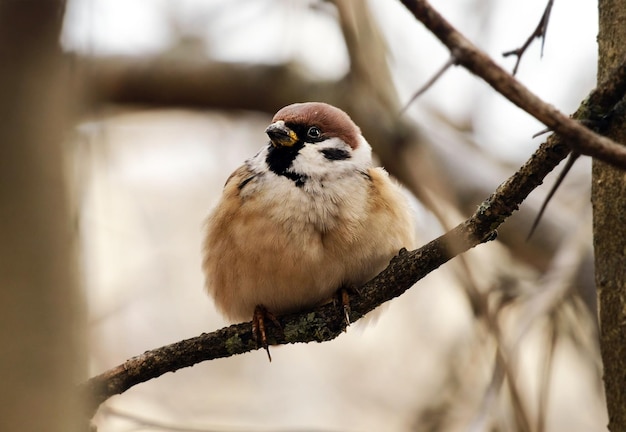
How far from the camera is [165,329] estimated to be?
7.52 meters

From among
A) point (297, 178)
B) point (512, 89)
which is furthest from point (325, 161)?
point (512, 89)

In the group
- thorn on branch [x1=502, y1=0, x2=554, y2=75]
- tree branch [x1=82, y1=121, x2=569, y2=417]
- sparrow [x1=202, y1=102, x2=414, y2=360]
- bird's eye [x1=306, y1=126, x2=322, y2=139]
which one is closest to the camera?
tree branch [x1=82, y1=121, x2=569, y2=417]

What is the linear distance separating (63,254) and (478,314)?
2.65 meters

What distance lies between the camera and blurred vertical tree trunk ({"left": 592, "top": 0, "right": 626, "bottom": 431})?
6.84ft

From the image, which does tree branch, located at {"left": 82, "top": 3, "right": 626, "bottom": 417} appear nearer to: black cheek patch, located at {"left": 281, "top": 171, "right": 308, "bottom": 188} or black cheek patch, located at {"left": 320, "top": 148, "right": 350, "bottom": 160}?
black cheek patch, located at {"left": 281, "top": 171, "right": 308, "bottom": 188}

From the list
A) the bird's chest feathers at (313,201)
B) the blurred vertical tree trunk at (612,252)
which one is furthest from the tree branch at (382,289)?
the bird's chest feathers at (313,201)

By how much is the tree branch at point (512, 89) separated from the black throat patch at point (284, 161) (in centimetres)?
200

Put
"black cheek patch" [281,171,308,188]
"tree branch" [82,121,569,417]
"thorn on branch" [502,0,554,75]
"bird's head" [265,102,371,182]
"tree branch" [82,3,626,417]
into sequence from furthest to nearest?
"bird's head" [265,102,371,182]
"black cheek patch" [281,171,308,188]
"thorn on branch" [502,0,554,75]
"tree branch" [82,121,569,417]
"tree branch" [82,3,626,417]

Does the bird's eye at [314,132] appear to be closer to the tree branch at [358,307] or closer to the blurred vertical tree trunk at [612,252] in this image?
the tree branch at [358,307]

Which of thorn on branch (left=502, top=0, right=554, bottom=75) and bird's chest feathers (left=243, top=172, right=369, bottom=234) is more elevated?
bird's chest feathers (left=243, top=172, right=369, bottom=234)

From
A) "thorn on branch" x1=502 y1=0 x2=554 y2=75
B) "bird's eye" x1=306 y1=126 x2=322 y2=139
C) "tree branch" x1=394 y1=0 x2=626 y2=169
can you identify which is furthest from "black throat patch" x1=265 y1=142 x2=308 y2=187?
"tree branch" x1=394 y1=0 x2=626 y2=169

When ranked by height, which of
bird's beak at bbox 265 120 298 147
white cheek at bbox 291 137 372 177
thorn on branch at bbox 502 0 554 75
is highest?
bird's beak at bbox 265 120 298 147

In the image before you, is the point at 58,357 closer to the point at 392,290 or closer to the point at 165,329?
the point at 392,290

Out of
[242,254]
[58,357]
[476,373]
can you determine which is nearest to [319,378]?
[476,373]
